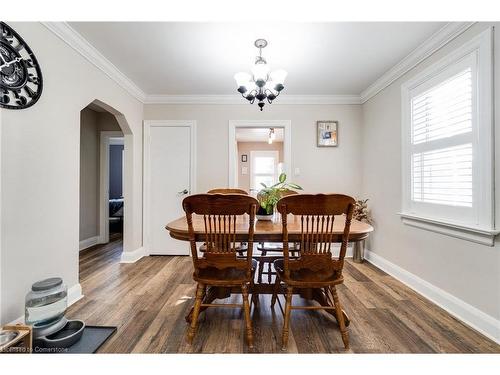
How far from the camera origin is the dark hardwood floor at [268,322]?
59.6 inches

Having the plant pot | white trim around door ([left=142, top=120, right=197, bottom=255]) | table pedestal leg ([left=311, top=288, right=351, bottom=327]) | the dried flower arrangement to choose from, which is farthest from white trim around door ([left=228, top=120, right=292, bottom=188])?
table pedestal leg ([left=311, top=288, right=351, bottom=327])

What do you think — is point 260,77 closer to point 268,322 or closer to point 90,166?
point 268,322

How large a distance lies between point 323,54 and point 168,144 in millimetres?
2451

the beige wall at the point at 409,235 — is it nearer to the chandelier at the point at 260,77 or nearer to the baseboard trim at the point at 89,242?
the chandelier at the point at 260,77

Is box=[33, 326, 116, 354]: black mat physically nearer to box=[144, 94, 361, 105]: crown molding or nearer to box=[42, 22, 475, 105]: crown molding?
box=[42, 22, 475, 105]: crown molding

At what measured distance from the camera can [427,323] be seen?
1781 millimetres

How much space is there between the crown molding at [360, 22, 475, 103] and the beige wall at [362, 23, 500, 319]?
5 centimetres

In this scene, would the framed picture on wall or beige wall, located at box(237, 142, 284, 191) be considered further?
beige wall, located at box(237, 142, 284, 191)

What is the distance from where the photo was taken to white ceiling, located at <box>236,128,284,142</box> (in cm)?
566

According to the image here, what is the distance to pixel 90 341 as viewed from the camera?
5.09 feet

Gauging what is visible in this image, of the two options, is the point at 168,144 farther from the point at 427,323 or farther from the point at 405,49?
the point at 427,323
